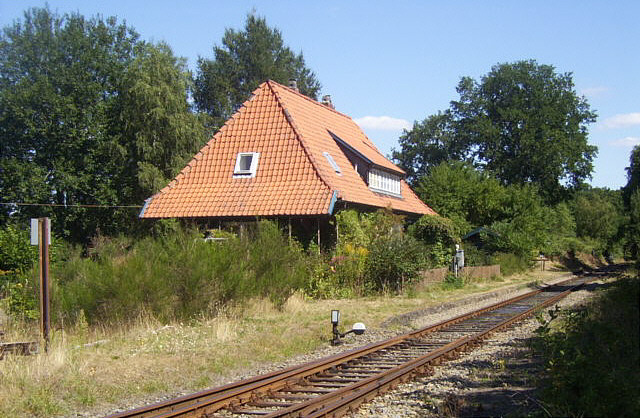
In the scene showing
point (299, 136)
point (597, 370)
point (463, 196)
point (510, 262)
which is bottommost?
point (510, 262)

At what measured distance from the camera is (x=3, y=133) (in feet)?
142

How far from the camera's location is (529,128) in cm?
6334

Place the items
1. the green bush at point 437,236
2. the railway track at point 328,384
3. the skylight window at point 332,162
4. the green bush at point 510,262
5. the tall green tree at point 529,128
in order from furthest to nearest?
the tall green tree at point 529,128 < the green bush at point 510,262 < the green bush at point 437,236 < the skylight window at point 332,162 < the railway track at point 328,384

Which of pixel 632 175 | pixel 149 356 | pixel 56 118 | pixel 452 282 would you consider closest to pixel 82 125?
pixel 56 118

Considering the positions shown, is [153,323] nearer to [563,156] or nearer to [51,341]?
[51,341]

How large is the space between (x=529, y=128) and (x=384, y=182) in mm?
33304

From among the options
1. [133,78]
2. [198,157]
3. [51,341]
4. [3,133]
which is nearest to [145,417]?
[51,341]

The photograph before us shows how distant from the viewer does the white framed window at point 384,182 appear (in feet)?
109

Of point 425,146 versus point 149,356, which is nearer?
point 149,356

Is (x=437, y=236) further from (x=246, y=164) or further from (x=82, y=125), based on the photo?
(x=82, y=125)

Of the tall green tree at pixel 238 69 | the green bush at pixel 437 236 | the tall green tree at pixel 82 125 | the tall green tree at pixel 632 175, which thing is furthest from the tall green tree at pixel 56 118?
the tall green tree at pixel 632 175

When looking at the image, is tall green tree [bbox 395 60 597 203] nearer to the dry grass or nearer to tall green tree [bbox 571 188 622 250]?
tall green tree [bbox 571 188 622 250]

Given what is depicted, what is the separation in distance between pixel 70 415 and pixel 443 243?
2560 centimetres

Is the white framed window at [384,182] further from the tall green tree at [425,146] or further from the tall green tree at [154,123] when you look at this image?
the tall green tree at [425,146]
